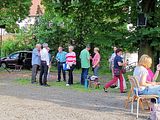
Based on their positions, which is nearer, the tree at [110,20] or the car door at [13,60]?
the tree at [110,20]

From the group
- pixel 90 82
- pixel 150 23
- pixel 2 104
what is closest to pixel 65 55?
pixel 90 82

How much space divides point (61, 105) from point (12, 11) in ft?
76.0

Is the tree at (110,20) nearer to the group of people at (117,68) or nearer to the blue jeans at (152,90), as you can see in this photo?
the group of people at (117,68)

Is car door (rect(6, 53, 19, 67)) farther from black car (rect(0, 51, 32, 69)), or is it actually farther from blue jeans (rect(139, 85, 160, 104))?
blue jeans (rect(139, 85, 160, 104))

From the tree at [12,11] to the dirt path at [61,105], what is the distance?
54.2 ft

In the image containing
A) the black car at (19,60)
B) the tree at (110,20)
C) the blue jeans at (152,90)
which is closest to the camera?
the blue jeans at (152,90)

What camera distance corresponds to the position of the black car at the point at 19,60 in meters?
35.4

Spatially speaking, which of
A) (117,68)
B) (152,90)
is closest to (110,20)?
(117,68)

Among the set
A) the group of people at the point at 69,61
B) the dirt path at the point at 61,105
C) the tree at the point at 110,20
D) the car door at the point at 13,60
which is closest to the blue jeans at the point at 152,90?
the dirt path at the point at 61,105

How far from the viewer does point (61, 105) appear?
42.9 ft

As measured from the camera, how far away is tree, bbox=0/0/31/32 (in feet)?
108

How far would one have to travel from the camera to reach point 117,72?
57.5 ft

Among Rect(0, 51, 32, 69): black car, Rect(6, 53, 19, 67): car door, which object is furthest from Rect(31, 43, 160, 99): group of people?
Rect(6, 53, 19, 67): car door

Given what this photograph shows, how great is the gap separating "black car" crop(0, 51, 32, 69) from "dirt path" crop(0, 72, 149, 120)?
18198 mm
